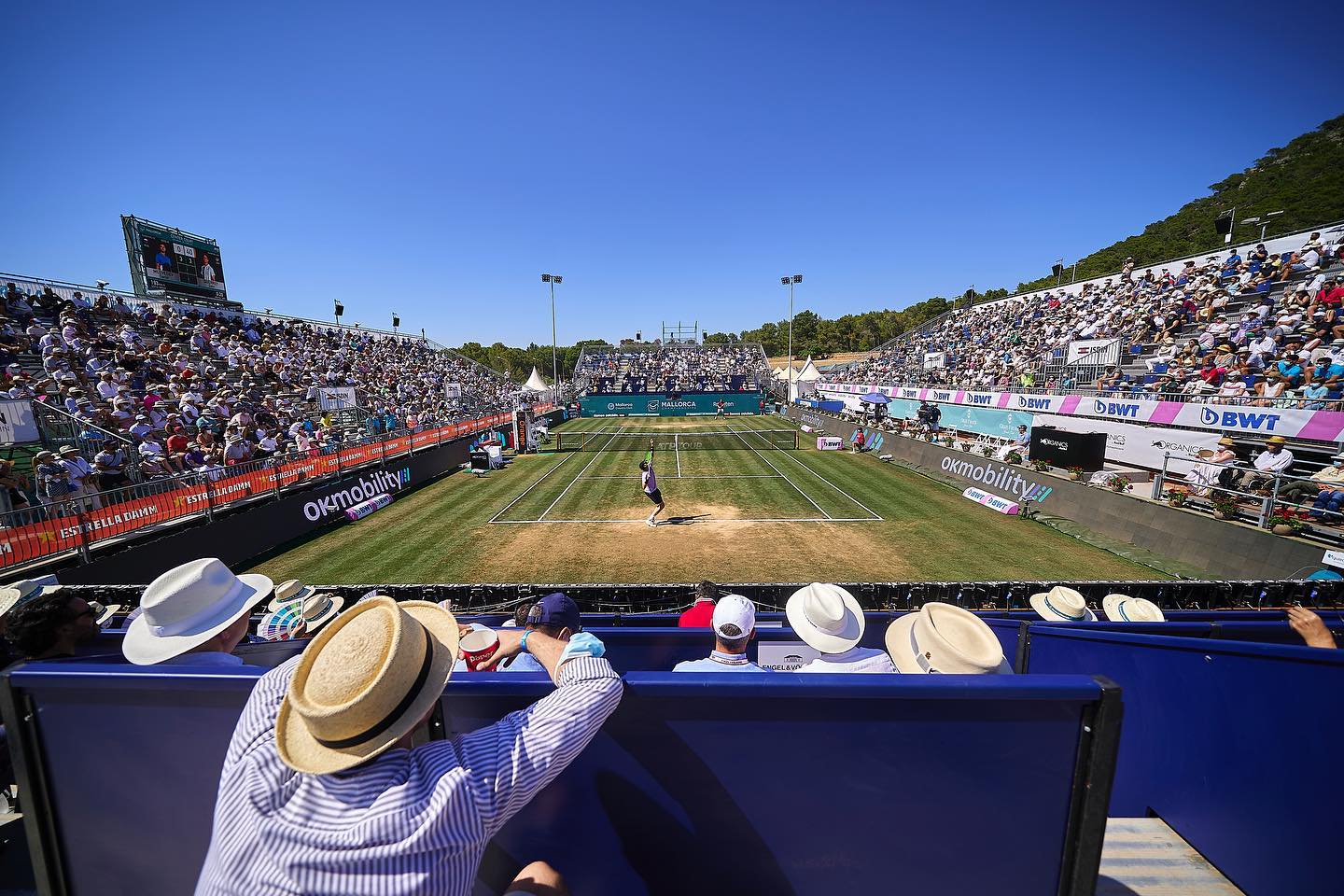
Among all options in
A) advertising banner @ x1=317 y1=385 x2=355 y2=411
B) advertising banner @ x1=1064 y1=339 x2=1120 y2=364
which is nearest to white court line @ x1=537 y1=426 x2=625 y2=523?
advertising banner @ x1=317 y1=385 x2=355 y2=411

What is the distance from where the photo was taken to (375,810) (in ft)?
4.73

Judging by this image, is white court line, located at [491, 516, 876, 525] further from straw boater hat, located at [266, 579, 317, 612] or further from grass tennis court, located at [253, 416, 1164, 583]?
straw boater hat, located at [266, 579, 317, 612]

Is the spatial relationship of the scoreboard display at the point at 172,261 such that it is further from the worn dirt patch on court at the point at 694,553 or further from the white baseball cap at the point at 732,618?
the white baseball cap at the point at 732,618

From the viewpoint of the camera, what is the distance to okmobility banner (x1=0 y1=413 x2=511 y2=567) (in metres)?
10.1

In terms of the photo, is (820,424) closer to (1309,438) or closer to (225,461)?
(1309,438)

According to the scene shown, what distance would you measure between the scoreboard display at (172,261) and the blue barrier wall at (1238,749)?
147ft

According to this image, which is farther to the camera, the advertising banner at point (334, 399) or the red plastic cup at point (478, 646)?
the advertising banner at point (334, 399)

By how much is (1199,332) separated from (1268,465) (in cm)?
1463

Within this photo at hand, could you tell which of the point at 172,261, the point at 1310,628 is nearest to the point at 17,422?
the point at 1310,628

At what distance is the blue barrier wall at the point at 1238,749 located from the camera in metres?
2.80

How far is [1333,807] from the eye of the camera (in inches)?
108

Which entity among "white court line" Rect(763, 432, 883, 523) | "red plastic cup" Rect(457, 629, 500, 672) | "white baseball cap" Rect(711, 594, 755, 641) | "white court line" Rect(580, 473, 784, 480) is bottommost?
"white court line" Rect(763, 432, 883, 523)

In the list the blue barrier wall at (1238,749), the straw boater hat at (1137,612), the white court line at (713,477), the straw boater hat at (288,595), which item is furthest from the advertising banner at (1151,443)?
the straw boater hat at (288,595)

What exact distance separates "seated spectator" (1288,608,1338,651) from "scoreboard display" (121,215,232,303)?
45946mm
